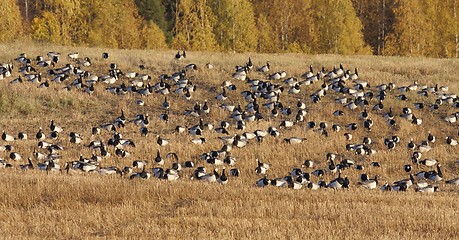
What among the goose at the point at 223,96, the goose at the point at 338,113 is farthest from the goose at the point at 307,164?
the goose at the point at 223,96

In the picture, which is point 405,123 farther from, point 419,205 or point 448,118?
point 419,205

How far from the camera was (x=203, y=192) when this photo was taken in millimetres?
23109

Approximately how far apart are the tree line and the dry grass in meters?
30.9

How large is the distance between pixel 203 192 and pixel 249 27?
Answer: 192 feet

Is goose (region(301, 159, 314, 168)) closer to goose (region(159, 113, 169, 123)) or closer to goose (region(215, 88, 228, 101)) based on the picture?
goose (region(159, 113, 169, 123))

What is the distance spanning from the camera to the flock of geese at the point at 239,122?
29938mm

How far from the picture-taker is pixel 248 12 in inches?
3150

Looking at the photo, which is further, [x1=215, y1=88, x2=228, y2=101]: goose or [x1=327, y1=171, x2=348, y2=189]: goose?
[x1=215, y1=88, x2=228, y2=101]: goose

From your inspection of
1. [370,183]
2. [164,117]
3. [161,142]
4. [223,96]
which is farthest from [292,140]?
[223,96]

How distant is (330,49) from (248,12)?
9.84 metres

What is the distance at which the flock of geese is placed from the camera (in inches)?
1179

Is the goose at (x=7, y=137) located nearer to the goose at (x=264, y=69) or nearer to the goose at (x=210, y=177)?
the goose at (x=210, y=177)

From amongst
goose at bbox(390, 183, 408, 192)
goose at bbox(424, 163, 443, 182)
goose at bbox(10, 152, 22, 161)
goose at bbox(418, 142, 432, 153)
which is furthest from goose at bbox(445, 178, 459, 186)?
goose at bbox(10, 152, 22, 161)

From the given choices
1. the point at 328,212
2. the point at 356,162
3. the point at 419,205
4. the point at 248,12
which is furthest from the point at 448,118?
the point at 248,12
